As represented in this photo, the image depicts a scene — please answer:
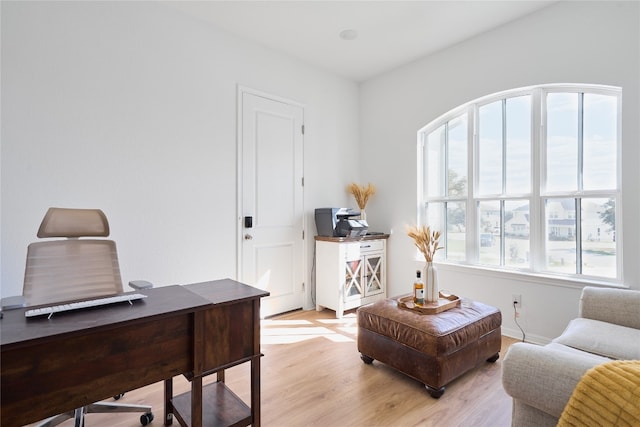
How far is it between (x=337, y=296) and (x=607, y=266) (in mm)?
2386

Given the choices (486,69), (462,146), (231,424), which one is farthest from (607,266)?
(231,424)

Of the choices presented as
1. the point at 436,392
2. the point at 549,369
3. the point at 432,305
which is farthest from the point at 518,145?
the point at 549,369

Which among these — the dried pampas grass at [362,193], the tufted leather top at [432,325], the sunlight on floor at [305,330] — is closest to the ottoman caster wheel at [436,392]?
the tufted leather top at [432,325]

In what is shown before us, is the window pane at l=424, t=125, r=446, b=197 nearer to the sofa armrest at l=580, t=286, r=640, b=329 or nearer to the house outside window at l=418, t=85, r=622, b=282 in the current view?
the house outside window at l=418, t=85, r=622, b=282

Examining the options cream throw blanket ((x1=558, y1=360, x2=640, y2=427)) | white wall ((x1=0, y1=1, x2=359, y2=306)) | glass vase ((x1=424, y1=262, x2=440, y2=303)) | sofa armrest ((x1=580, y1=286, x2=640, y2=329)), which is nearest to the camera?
cream throw blanket ((x1=558, y1=360, x2=640, y2=427))

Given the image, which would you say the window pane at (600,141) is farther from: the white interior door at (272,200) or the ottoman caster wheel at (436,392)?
the white interior door at (272,200)

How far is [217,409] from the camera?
172 centimetres

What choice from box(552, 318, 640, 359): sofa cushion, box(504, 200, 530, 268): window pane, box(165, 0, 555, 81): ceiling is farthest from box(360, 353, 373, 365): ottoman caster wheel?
box(165, 0, 555, 81): ceiling

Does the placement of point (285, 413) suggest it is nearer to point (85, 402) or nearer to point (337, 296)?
point (85, 402)

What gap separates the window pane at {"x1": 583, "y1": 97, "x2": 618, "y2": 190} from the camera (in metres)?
2.61

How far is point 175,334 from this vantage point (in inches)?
56.2

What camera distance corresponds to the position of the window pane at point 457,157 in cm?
352

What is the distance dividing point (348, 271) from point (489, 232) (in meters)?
1.52

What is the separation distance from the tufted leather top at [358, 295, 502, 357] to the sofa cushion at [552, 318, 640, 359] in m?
0.50
